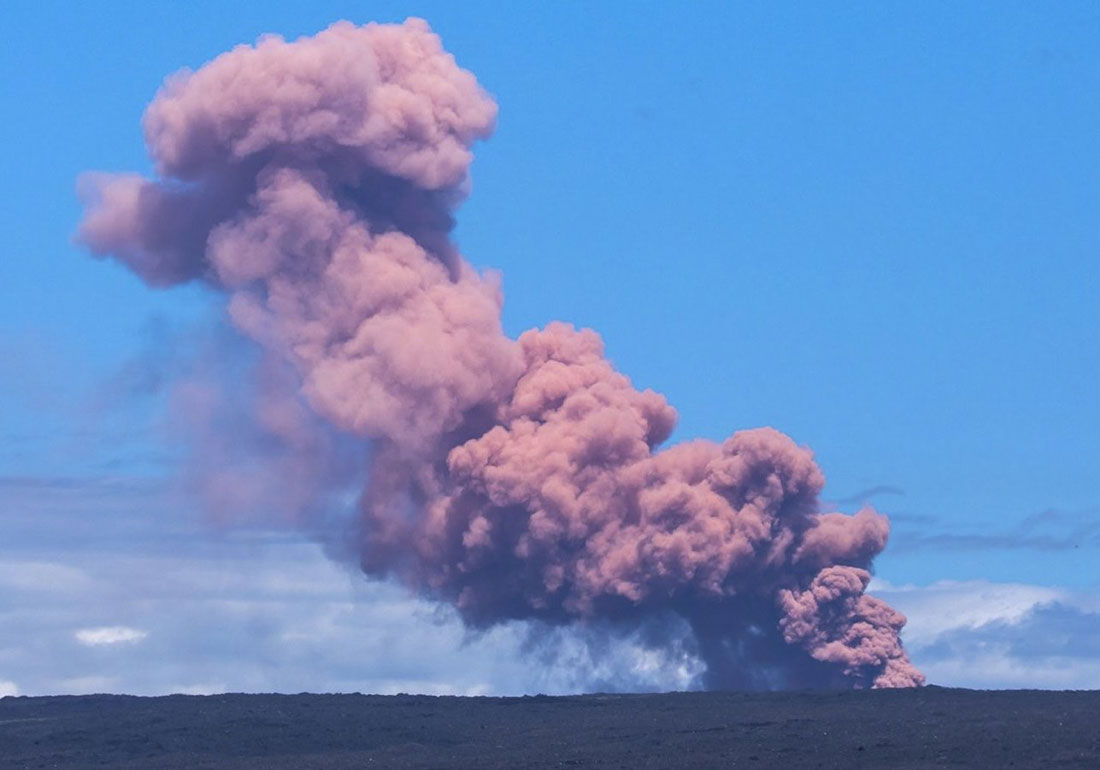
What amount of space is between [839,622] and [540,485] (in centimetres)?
1698

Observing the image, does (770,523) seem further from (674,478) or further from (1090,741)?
(1090,741)

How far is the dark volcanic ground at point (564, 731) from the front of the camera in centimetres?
10388

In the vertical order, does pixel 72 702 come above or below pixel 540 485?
below

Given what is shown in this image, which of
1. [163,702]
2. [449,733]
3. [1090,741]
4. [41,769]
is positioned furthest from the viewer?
[163,702]

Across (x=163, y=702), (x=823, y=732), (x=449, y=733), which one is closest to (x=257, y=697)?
(x=163, y=702)

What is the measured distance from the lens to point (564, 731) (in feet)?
379

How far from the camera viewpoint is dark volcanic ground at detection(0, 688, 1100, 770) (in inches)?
4090

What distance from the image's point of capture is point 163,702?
12838cm

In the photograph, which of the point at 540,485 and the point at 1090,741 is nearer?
the point at 1090,741

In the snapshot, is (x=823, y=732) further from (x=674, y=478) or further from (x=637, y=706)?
(x=674, y=478)

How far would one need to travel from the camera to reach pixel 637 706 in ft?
406

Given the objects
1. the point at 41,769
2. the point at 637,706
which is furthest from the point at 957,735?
the point at 41,769

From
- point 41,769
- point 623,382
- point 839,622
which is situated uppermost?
point 623,382

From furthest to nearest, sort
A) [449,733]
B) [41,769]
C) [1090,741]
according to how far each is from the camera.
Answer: [449,733] < [41,769] < [1090,741]
